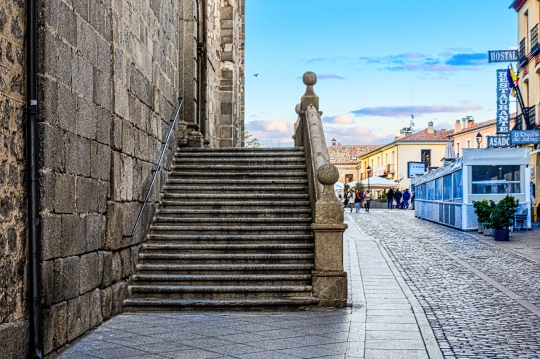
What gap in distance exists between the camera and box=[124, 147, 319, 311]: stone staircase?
29.3 feet

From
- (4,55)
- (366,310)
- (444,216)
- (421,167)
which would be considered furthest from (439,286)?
(421,167)

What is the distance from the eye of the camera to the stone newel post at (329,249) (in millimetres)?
8898

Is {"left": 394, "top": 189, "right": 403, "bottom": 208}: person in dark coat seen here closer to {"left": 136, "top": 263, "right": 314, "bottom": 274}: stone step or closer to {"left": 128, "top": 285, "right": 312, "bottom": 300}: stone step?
{"left": 136, "top": 263, "right": 314, "bottom": 274}: stone step

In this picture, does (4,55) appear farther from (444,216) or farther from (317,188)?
(444,216)

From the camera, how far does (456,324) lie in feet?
25.5

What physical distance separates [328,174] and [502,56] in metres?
25.6

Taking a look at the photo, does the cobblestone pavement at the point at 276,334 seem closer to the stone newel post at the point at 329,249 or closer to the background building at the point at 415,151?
the stone newel post at the point at 329,249

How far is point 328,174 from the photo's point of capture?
917cm

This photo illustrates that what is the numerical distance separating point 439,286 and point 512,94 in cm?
2571

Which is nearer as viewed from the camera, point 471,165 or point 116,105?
point 116,105

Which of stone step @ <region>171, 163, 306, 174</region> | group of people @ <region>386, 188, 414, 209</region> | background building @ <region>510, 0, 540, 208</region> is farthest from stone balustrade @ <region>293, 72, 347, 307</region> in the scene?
group of people @ <region>386, 188, 414, 209</region>

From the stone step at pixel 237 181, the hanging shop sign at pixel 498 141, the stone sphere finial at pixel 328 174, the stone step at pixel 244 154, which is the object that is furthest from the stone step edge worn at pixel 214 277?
the hanging shop sign at pixel 498 141

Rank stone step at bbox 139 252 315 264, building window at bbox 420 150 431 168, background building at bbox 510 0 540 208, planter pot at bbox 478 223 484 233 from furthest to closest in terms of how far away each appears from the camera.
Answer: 1. building window at bbox 420 150 431 168
2. background building at bbox 510 0 540 208
3. planter pot at bbox 478 223 484 233
4. stone step at bbox 139 252 315 264

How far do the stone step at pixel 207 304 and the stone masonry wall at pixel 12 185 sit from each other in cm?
295
